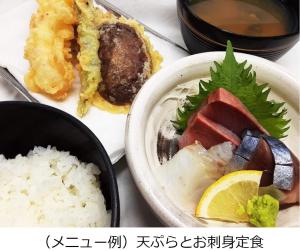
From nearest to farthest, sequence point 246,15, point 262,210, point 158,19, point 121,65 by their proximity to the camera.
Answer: point 262,210 → point 121,65 → point 246,15 → point 158,19

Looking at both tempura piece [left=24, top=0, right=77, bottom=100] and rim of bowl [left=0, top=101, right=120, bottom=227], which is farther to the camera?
tempura piece [left=24, top=0, right=77, bottom=100]

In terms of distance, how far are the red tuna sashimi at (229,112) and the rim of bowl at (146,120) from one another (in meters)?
0.15

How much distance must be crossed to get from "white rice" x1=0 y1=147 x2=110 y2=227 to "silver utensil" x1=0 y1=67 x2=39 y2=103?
0.73 ft

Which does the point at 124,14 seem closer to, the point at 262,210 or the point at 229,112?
the point at 229,112

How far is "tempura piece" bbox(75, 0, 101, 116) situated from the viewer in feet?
4.33

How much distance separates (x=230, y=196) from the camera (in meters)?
0.98

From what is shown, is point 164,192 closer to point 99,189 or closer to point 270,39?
point 99,189

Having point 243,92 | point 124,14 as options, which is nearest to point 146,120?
point 243,92

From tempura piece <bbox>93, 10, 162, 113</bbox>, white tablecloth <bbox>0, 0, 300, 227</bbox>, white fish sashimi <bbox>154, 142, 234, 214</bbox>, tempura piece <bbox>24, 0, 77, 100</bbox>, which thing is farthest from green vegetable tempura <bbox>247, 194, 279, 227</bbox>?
tempura piece <bbox>24, 0, 77, 100</bbox>

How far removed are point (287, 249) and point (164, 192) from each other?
30 centimetres

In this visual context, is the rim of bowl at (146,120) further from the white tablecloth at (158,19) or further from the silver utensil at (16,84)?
the silver utensil at (16,84)

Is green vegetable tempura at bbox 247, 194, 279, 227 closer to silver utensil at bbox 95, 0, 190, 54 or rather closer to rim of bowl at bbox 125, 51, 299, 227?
rim of bowl at bbox 125, 51, 299, 227

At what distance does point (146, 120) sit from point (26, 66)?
536mm

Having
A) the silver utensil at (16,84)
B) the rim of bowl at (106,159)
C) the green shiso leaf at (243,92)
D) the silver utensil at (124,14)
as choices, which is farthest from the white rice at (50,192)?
the silver utensil at (124,14)
